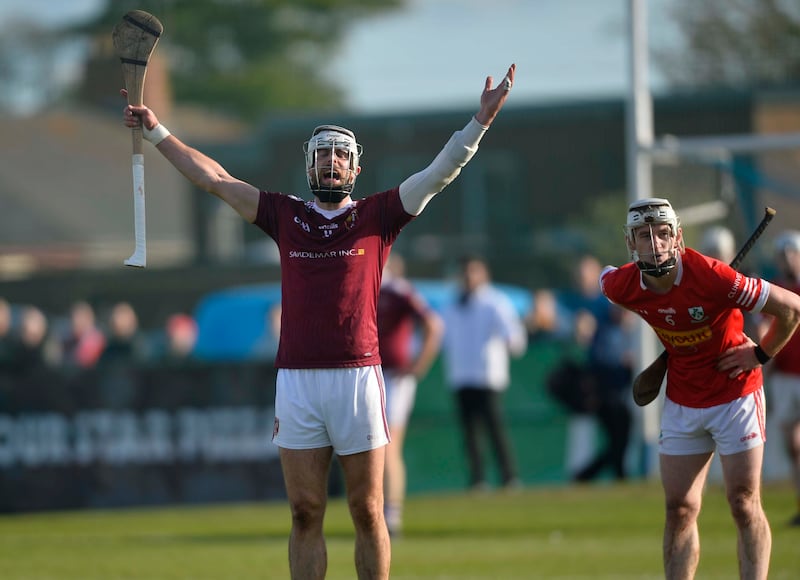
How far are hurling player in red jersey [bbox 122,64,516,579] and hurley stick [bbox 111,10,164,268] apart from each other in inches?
5.5

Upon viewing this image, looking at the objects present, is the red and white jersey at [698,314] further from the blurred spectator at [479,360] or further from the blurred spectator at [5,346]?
the blurred spectator at [5,346]

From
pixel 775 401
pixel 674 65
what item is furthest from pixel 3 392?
pixel 674 65

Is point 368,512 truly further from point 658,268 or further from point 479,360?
point 479,360

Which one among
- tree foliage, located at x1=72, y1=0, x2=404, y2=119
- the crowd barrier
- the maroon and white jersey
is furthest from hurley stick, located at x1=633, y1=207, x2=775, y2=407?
tree foliage, located at x1=72, y1=0, x2=404, y2=119

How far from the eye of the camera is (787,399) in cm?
Answer: 1364

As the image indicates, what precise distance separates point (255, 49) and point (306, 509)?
65701 millimetres

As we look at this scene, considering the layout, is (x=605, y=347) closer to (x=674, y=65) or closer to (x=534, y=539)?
(x=534, y=539)

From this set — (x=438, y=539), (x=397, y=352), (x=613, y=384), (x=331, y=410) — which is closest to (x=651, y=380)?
(x=331, y=410)

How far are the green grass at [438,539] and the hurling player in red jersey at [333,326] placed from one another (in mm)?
3006

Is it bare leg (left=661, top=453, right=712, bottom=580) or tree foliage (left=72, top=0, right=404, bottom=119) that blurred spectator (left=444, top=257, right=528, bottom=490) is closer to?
bare leg (left=661, top=453, right=712, bottom=580)

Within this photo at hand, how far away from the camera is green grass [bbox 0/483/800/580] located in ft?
37.9

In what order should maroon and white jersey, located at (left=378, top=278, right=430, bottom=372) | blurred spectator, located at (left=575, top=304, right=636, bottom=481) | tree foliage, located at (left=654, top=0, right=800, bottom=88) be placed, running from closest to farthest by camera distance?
maroon and white jersey, located at (left=378, top=278, right=430, bottom=372) < blurred spectator, located at (left=575, top=304, right=636, bottom=481) < tree foliage, located at (left=654, top=0, right=800, bottom=88)

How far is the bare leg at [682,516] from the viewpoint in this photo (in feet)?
28.0

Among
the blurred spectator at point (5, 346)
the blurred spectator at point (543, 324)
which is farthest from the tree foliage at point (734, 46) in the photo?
the blurred spectator at point (5, 346)
